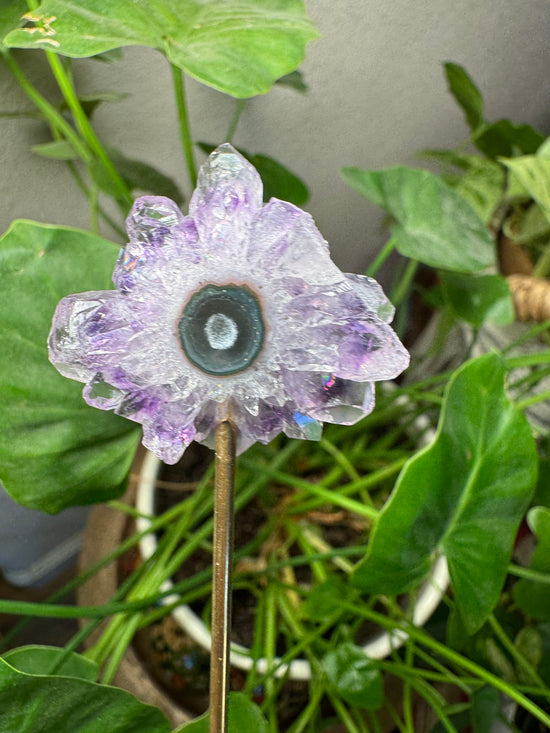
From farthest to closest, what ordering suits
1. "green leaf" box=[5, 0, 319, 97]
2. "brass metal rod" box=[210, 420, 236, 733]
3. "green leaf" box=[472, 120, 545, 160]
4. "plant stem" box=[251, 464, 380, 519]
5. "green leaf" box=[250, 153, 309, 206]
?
"green leaf" box=[472, 120, 545, 160]
"green leaf" box=[250, 153, 309, 206]
"plant stem" box=[251, 464, 380, 519]
"green leaf" box=[5, 0, 319, 97]
"brass metal rod" box=[210, 420, 236, 733]

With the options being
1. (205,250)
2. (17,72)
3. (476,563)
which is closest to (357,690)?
(476,563)

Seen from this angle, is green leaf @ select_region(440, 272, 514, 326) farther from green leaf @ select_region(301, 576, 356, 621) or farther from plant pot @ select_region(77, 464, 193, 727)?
plant pot @ select_region(77, 464, 193, 727)

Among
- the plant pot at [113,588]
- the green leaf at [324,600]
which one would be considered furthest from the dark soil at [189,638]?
the green leaf at [324,600]

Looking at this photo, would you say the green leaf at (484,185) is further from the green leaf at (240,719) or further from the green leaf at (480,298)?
the green leaf at (240,719)

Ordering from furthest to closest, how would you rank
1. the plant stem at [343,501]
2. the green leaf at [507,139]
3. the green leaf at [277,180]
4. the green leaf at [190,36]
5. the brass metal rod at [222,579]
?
the green leaf at [507,139] < the green leaf at [277,180] < the plant stem at [343,501] < the green leaf at [190,36] < the brass metal rod at [222,579]

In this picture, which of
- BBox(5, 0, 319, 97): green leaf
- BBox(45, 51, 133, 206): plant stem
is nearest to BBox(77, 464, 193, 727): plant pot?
BBox(45, 51, 133, 206): plant stem

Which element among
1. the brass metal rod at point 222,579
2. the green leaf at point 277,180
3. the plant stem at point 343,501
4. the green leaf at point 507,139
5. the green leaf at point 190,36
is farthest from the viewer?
the green leaf at point 507,139

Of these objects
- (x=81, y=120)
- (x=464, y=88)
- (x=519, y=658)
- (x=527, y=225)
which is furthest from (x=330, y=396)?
(x=527, y=225)

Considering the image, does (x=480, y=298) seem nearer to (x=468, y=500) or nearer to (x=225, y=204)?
(x=468, y=500)
